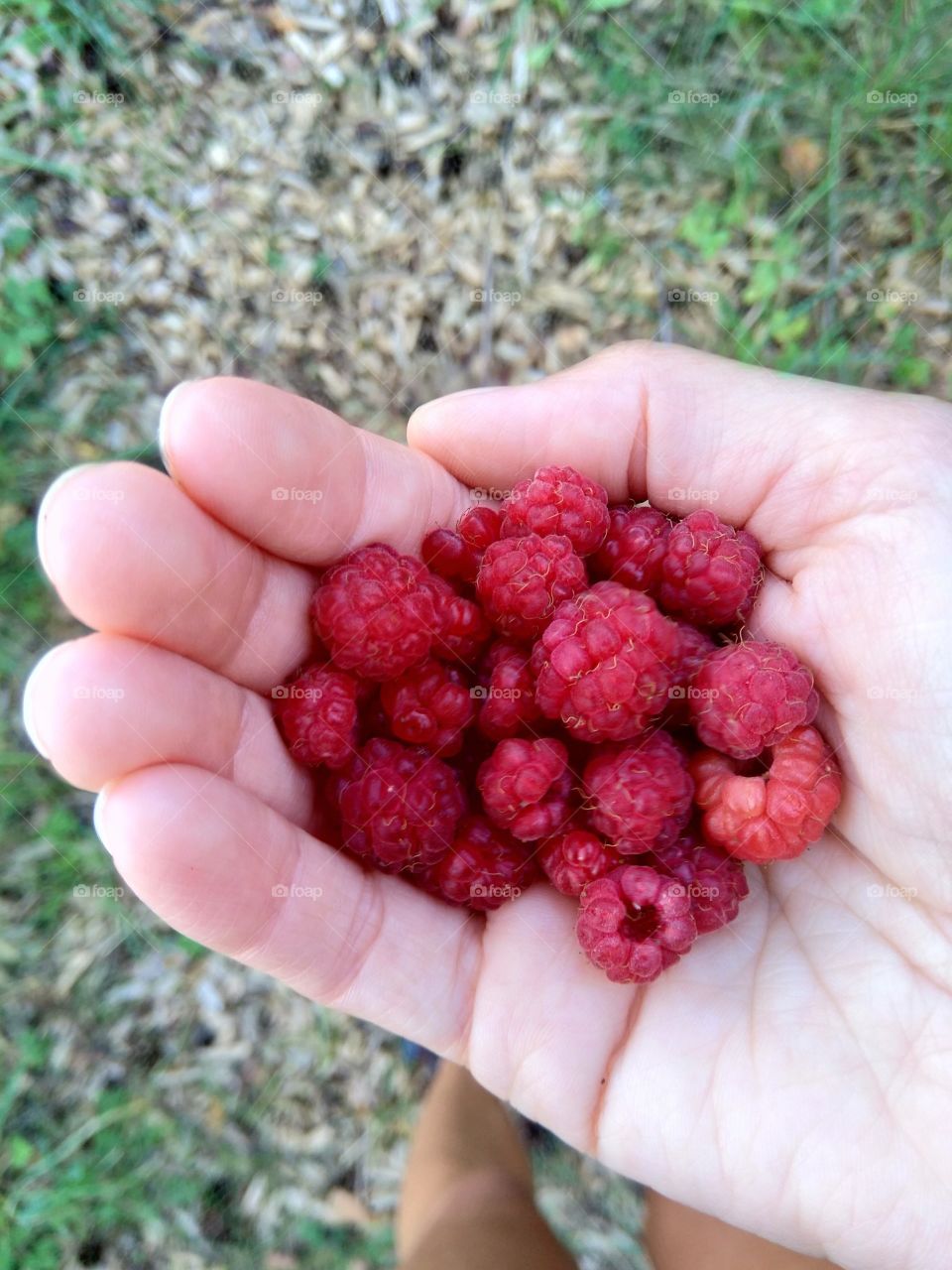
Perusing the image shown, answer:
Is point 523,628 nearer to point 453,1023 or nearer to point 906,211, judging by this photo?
point 453,1023

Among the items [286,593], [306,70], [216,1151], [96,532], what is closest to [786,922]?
[286,593]

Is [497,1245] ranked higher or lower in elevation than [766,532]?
lower

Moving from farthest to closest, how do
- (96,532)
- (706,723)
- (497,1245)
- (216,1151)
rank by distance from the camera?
(216,1151), (497,1245), (706,723), (96,532)
